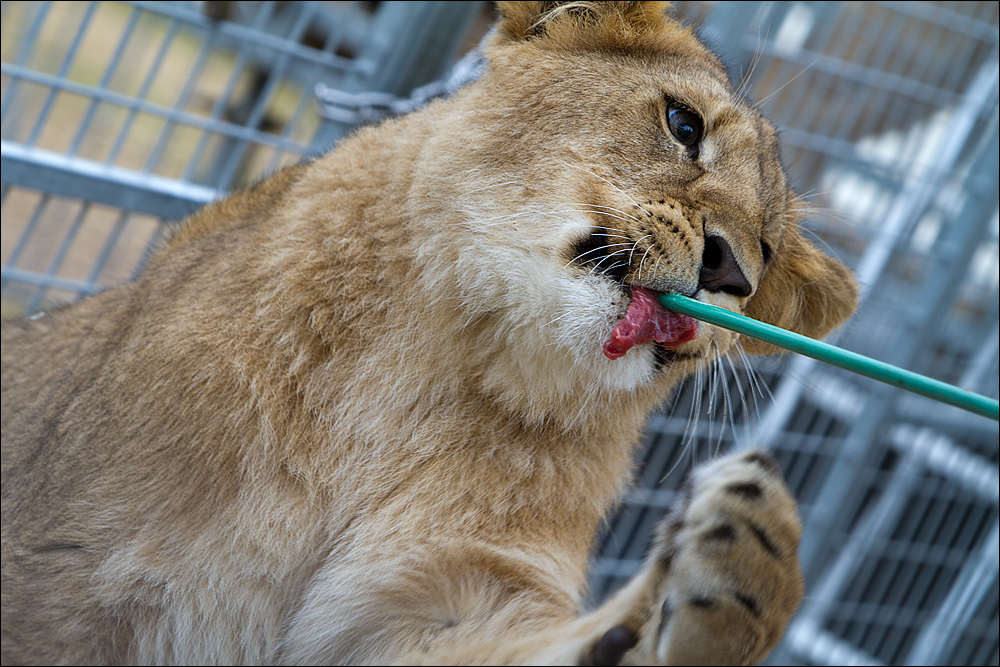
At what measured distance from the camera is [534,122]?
176 centimetres

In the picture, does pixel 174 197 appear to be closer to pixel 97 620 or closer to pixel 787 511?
pixel 97 620

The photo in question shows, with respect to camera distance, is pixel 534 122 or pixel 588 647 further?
pixel 534 122

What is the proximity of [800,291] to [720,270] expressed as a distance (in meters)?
0.51

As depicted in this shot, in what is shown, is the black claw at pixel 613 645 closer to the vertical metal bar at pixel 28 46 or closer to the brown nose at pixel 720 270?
the brown nose at pixel 720 270

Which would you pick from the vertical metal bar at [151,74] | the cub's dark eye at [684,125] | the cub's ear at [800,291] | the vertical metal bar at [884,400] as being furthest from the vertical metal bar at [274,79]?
the vertical metal bar at [884,400]

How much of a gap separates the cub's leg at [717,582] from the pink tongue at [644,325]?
0.28 meters

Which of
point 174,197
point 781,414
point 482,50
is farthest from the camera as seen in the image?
point 781,414

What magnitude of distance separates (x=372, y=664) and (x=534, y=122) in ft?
3.63

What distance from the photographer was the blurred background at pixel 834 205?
2.83m

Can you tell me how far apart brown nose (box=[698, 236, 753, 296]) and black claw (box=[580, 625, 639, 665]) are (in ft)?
2.02

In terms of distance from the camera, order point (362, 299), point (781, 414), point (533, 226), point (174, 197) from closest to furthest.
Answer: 1. point (533, 226)
2. point (362, 299)
3. point (174, 197)
4. point (781, 414)

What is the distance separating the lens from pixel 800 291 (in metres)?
1.99

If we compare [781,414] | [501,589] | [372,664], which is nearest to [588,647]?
[501,589]

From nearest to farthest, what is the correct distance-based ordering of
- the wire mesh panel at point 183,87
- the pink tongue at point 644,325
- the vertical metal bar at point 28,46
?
1. the pink tongue at point 644,325
2. the vertical metal bar at point 28,46
3. the wire mesh panel at point 183,87
